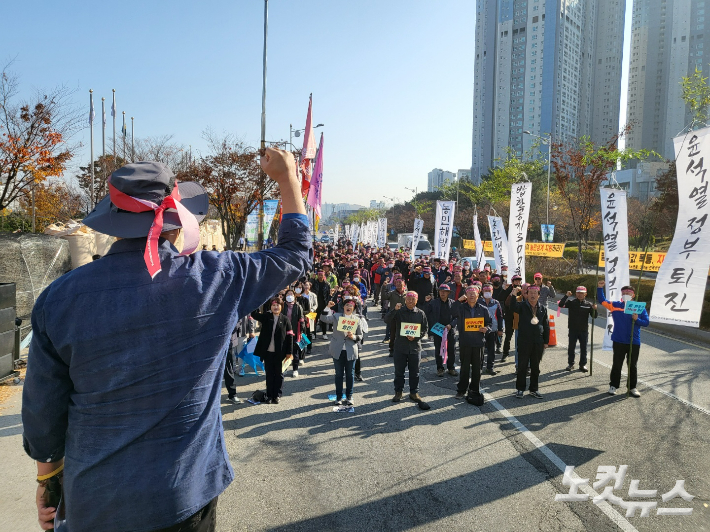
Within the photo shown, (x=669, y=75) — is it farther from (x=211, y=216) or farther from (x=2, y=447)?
(x=2, y=447)

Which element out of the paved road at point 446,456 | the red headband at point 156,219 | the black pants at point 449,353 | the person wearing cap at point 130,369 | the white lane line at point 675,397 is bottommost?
the paved road at point 446,456

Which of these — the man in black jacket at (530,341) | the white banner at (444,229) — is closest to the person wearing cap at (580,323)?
the man in black jacket at (530,341)

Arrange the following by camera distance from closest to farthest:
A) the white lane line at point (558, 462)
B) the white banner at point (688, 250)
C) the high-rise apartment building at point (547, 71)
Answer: the white lane line at point (558, 462), the white banner at point (688, 250), the high-rise apartment building at point (547, 71)

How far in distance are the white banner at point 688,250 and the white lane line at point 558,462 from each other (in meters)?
2.33

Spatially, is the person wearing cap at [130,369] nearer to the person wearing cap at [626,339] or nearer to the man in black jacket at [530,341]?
the man in black jacket at [530,341]

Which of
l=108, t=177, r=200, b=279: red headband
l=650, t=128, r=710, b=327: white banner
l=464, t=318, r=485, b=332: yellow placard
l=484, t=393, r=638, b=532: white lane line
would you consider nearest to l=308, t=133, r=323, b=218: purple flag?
l=464, t=318, r=485, b=332: yellow placard

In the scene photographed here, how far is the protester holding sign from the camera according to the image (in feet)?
25.6

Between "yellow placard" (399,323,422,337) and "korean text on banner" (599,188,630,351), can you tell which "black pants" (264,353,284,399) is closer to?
"yellow placard" (399,323,422,337)

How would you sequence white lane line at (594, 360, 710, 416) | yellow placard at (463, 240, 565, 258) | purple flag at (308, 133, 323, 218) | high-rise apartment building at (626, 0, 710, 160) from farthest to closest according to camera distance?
1. high-rise apartment building at (626, 0, 710, 160)
2. yellow placard at (463, 240, 565, 258)
3. purple flag at (308, 133, 323, 218)
4. white lane line at (594, 360, 710, 416)

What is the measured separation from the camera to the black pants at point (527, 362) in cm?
824

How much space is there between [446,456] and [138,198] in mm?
5329

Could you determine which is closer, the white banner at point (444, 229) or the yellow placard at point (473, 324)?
the yellow placard at point (473, 324)

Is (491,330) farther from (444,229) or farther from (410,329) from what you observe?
(444,229)

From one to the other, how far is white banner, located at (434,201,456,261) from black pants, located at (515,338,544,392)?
10506mm
